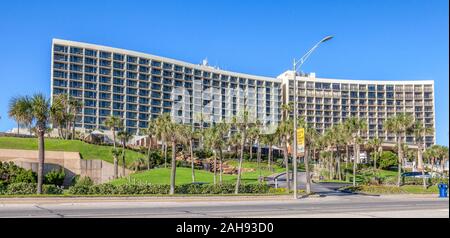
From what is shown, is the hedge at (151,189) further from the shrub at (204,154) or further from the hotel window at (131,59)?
the hotel window at (131,59)

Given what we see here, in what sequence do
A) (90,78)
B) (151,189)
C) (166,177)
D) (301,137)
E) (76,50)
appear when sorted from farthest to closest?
1. (90,78)
2. (76,50)
3. (166,177)
4. (151,189)
5. (301,137)

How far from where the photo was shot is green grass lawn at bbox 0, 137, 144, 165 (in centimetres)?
9688

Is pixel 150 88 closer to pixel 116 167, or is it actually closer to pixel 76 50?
pixel 76 50

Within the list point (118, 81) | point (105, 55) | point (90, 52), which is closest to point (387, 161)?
point (118, 81)

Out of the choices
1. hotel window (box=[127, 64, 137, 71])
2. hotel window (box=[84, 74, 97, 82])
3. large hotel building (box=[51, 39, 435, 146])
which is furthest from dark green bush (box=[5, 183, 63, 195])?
Result: hotel window (box=[127, 64, 137, 71])

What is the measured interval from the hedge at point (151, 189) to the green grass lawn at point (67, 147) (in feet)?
171

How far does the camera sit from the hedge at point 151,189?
44.3m

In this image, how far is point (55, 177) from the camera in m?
81.4

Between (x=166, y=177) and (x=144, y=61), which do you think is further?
(x=144, y=61)

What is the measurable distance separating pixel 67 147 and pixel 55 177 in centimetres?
2012

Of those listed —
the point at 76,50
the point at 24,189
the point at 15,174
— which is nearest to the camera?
the point at 24,189

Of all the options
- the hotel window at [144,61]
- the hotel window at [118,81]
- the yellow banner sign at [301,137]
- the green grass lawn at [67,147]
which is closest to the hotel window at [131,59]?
the hotel window at [144,61]
